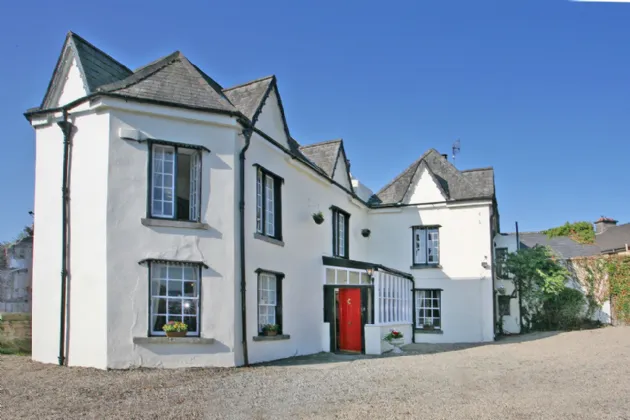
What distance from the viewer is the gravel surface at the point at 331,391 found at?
8344 millimetres

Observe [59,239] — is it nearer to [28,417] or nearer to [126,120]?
[126,120]

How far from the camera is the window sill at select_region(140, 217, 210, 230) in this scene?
12359mm

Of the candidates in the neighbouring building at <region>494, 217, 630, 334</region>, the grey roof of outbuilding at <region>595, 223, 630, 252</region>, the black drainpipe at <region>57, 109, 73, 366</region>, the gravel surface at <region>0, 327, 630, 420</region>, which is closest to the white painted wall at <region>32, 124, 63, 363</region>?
the black drainpipe at <region>57, 109, 73, 366</region>

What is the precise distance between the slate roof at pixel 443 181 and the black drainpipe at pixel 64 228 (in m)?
14.4

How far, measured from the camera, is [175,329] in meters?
12.0

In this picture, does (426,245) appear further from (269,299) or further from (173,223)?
(173,223)

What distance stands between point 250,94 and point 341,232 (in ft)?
24.4

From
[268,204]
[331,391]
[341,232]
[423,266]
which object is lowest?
[331,391]

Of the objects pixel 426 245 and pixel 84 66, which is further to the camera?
pixel 426 245

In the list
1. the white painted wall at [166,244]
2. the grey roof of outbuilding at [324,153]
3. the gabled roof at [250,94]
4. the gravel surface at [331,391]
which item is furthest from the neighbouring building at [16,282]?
the grey roof of outbuilding at [324,153]

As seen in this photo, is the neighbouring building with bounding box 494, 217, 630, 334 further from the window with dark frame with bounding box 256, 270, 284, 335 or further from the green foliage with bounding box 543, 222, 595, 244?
the window with dark frame with bounding box 256, 270, 284, 335

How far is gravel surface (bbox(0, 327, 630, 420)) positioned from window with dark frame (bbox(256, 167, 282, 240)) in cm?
362

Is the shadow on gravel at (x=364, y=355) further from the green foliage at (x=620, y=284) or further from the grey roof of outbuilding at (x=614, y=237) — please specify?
the grey roof of outbuilding at (x=614, y=237)

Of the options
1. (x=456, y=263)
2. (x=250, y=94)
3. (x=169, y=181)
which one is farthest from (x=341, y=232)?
(x=169, y=181)
